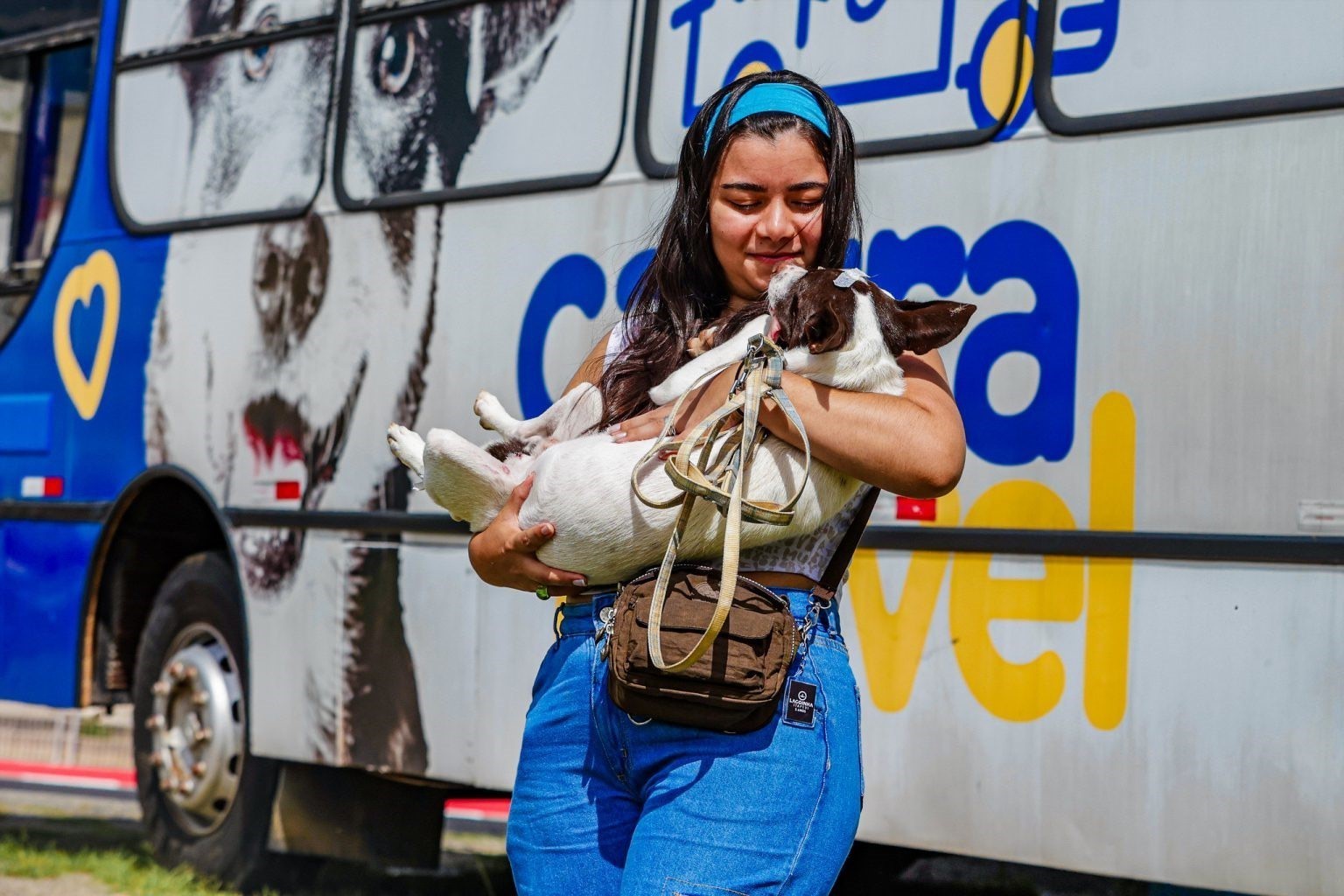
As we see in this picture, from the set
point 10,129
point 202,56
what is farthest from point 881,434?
point 10,129

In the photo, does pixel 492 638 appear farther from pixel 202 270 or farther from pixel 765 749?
pixel 765 749

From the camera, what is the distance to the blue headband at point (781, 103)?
2225mm

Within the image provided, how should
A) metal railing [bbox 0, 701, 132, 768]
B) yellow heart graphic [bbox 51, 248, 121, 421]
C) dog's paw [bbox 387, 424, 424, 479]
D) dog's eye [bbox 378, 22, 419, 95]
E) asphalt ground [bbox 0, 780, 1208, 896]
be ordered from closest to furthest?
dog's paw [bbox 387, 424, 424, 479] < asphalt ground [bbox 0, 780, 1208, 896] < dog's eye [bbox 378, 22, 419, 95] < yellow heart graphic [bbox 51, 248, 121, 421] < metal railing [bbox 0, 701, 132, 768]

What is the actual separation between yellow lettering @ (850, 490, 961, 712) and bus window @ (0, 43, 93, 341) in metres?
3.66

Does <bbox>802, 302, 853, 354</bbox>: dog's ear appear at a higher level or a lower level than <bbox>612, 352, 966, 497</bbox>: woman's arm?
higher

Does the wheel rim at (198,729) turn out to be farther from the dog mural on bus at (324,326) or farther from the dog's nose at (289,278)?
the dog's nose at (289,278)

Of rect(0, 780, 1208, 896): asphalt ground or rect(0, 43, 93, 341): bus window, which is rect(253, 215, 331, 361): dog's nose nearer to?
rect(0, 43, 93, 341): bus window

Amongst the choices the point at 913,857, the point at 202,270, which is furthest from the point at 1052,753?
the point at 202,270

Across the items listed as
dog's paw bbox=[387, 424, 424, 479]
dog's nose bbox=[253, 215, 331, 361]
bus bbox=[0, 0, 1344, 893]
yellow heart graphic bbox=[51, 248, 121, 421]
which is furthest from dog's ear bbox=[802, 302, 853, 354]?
yellow heart graphic bbox=[51, 248, 121, 421]

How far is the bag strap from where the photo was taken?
6.93 feet

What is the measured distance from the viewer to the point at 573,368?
464cm

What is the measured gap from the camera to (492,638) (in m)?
4.78

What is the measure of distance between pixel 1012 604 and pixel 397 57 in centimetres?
262

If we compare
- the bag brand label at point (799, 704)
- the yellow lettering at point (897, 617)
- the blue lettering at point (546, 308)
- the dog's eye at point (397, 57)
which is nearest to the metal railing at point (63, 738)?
the dog's eye at point (397, 57)
